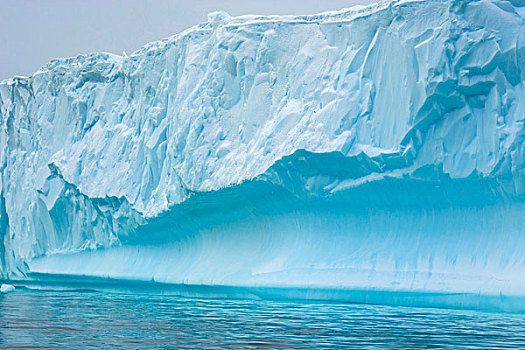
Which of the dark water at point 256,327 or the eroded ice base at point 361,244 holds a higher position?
the eroded ice base at point 361,244

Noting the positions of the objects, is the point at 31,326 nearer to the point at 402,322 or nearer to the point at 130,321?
the point at 130,321

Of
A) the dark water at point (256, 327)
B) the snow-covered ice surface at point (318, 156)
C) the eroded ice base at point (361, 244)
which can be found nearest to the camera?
the dark water at point (256, 327)

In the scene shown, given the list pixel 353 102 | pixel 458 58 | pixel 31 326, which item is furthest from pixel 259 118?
pixel 31 326

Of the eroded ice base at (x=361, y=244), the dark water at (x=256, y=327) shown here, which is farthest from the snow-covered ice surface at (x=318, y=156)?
the dark water at (x=256, y=327)

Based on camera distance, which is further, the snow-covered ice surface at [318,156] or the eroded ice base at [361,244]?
the snow-covered ice surface at [318,156]

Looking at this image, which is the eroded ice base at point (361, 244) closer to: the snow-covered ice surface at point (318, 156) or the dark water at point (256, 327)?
the snow-covered ice surface at point (318, 156)

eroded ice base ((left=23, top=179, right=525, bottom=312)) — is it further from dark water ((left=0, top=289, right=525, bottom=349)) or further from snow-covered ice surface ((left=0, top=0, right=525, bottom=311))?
A: dark water ((left=0, top=289, right=525, bottom=349))

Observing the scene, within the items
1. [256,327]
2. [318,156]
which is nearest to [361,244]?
[318,156]

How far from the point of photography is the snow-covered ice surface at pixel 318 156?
8.61 meters

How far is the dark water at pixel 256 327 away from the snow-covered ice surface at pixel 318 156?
0.84m

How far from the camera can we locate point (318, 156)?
31.7 feet

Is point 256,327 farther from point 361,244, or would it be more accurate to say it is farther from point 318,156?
point 318,156

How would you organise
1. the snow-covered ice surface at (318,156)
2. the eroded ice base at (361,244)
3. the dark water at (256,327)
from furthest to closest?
the snow-covered ice surface at (318,156) < the eroded ice base at (361,244) < the dark water at (256,327)

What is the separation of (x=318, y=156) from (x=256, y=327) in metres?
3.75
